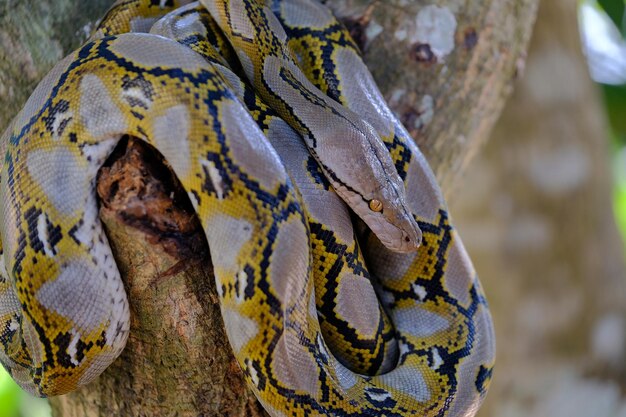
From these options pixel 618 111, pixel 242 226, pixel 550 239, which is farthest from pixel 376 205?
pixel 618 111

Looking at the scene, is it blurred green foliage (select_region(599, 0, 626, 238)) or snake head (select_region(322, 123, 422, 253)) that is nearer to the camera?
snake head (select_region(322, 123, 422, 253))

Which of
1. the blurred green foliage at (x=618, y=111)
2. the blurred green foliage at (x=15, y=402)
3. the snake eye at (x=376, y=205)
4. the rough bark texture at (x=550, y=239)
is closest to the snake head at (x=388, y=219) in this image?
the snake eye at (x=376, y=205)

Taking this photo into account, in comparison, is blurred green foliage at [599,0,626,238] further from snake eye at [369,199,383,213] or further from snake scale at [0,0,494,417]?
snake eye at [369,199,383,213]

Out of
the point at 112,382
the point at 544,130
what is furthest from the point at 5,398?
the point at 544,130

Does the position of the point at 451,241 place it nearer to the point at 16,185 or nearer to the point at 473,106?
the point at 473,106

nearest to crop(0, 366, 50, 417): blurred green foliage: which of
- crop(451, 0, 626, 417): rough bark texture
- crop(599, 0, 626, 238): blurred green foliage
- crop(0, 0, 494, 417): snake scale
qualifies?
crop(0, 0, 494, 417): snake scale

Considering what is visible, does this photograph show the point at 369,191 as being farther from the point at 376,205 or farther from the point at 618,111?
the point at 618,111
